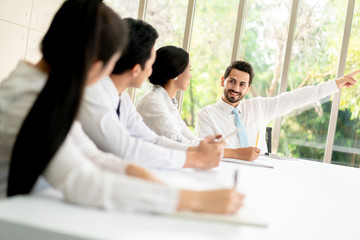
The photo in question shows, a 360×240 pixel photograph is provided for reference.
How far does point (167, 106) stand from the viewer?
2.63 meters

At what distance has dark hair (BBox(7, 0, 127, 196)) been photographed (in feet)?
2.87

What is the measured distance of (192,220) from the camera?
0.85 metres

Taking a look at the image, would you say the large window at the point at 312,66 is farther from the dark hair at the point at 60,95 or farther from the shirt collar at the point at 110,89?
the dark hair at the point at 60,95

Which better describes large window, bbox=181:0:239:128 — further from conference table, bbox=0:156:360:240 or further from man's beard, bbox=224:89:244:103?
conference table, bbox=0:156:360:240

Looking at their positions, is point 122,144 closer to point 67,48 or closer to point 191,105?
point 67,48

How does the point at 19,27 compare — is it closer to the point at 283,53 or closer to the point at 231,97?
the point at 231,97

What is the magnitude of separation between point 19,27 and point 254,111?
121 inches

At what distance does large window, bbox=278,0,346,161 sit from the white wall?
3.36 meters

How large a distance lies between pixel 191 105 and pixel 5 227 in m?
5.14

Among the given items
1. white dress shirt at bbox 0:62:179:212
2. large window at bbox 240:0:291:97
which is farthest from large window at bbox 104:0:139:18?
white dress shirt at bbox 0:62:179:212

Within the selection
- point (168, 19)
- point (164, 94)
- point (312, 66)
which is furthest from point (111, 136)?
point (168, 19)

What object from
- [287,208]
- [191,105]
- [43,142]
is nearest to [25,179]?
[43,142]

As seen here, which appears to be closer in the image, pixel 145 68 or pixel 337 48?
pixel 145 68

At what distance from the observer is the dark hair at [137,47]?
170 centimetres
